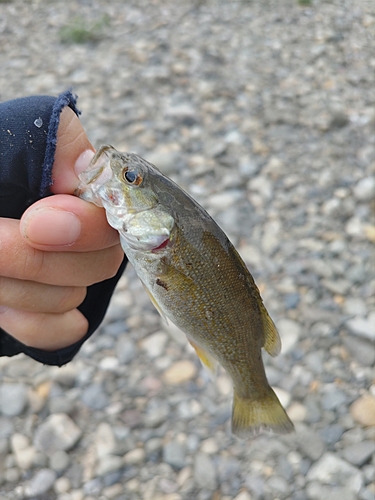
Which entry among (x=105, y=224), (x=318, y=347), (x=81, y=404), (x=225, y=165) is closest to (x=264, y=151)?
(x=225, y=165)

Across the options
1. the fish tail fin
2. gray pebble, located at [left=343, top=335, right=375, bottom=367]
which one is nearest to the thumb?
the fish tail fin

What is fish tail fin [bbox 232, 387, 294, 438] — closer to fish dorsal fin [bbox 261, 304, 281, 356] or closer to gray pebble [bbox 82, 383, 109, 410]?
fish dorsal fin [bbox 261, 304, 281, 356]

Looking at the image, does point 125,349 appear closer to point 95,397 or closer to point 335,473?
point 95,397

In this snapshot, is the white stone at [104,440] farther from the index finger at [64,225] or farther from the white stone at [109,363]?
the index finger at [64,225]

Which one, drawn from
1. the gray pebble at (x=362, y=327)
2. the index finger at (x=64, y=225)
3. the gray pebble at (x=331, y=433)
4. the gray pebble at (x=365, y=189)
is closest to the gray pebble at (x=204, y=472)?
the gray pebble at (x=331, y=433)

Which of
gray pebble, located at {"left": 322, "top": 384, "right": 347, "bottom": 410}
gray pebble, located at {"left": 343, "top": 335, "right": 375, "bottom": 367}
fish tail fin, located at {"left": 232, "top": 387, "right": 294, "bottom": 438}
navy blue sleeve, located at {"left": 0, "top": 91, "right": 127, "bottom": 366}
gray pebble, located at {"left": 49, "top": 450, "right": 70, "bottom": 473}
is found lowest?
gray pebble, located at {"left": 322, "top": 384, "right": 347, "bottom": 410}
